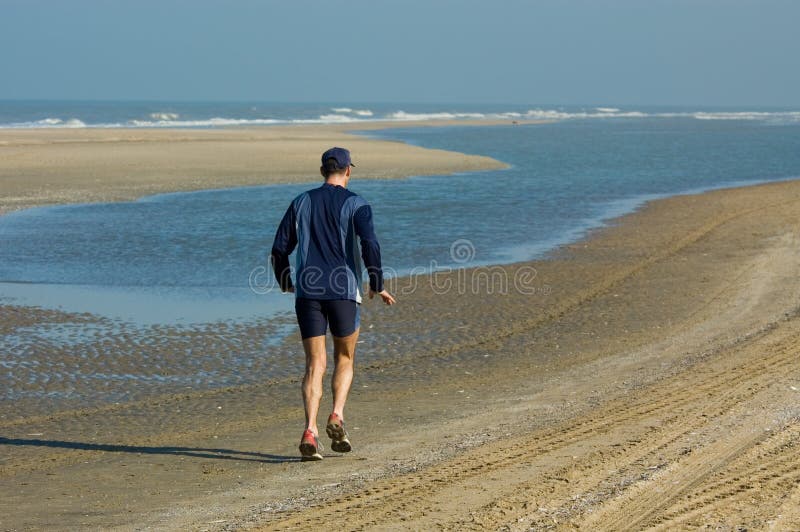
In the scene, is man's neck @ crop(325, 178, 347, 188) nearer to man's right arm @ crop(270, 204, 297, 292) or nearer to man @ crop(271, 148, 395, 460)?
man @ crop(271, 148, 395, 460)

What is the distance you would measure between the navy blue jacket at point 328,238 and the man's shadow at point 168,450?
3.61ft

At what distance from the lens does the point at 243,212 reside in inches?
859

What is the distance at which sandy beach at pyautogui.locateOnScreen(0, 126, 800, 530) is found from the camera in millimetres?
5207

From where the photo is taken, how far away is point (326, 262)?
6.18 m

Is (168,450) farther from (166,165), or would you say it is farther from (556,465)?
(166,165)

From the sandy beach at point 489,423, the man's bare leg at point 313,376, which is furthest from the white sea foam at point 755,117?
the man's bare leg at point 313,376

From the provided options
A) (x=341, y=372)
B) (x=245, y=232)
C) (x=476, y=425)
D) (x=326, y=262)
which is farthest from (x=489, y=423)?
(x=245, y=232)

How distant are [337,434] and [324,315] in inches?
28.2

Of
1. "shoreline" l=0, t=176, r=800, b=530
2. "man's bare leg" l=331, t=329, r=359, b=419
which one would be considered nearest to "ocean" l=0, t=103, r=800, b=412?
"shoreline" l=0, t=176, r=800, b=530

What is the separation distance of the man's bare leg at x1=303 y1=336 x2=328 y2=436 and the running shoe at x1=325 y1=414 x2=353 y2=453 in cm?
10

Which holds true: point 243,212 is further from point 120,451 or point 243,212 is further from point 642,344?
point 120,451

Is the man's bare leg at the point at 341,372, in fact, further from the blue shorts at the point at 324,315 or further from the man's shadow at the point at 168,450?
the man's shadow at the point at 168,450

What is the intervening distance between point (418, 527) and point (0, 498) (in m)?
2.50

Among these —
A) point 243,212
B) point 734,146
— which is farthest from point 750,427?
point 734,146
